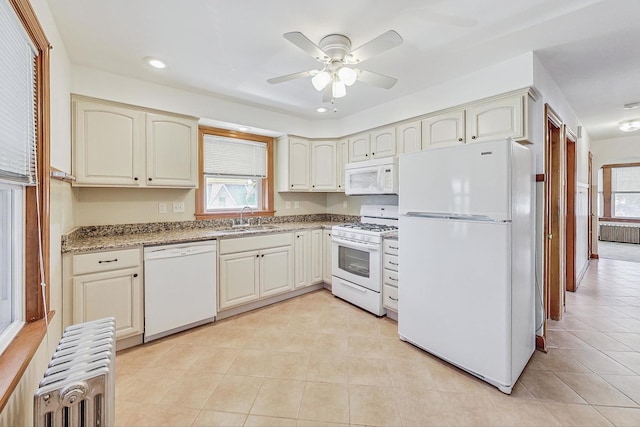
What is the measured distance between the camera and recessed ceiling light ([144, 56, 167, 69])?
7.64 feet

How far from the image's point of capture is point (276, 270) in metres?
3.34

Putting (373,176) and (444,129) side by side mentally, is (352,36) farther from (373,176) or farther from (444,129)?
(373,176)

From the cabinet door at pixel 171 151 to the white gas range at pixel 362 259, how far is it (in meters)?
1.83

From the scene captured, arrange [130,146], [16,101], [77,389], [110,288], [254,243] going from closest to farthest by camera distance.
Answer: [77,389], [16,101], [110,288], [130,146], [254,243]

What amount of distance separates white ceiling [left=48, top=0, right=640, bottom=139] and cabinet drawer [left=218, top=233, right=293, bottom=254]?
1.64 m

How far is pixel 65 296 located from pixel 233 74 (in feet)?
7.53

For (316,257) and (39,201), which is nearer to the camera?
(39,201)

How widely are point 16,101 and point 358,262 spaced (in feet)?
9.61

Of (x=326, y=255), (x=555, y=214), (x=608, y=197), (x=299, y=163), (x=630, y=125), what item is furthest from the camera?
(x=608, y=197)

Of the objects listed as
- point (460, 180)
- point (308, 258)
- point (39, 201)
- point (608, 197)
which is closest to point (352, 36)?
point (460, 180)

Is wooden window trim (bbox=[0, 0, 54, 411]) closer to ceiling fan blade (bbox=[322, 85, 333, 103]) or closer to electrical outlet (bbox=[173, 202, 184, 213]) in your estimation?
electrical outlet (bbox=[173, 202, 184, 213])

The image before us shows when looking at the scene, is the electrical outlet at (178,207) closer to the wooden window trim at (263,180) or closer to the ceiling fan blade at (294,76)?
the wooden window trim at (263,180)

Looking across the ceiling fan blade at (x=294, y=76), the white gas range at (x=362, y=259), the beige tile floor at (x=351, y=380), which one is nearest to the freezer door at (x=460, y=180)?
the white gas range at (x=362, y=259)

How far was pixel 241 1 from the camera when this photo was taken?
1665 millimetres
